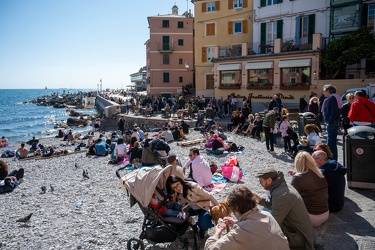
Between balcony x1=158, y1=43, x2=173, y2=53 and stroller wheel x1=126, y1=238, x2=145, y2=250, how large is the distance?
43820 mm

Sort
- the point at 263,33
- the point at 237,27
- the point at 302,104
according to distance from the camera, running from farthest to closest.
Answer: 1. the point at 237,27
2. the point at 263,33
3. the point at 302,104

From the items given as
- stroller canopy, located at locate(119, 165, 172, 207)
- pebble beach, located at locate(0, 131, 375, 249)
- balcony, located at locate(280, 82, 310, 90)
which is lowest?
pebble beach, located at locate(0, 131, 375, 249)

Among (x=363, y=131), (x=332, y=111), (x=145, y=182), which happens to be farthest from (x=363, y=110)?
(x=145, y=182)

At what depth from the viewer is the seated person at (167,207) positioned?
209 inches

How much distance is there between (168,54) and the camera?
48.2m

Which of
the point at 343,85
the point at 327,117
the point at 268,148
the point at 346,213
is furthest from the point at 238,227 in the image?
the point at 343,85

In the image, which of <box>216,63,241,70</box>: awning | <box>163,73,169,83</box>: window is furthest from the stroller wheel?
<box>163,73,169,83</box>: window

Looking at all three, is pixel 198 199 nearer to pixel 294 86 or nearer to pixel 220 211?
pixel 220 211

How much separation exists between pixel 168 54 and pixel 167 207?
4451 cm

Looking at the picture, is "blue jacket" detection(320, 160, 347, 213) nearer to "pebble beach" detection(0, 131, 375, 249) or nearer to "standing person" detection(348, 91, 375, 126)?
"pebble beach" detection(0, 131, 375, 249)

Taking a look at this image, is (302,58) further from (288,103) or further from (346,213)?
(346,213)

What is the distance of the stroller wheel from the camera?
5.34 metres

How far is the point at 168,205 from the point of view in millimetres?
5480

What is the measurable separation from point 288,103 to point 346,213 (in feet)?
65.7
